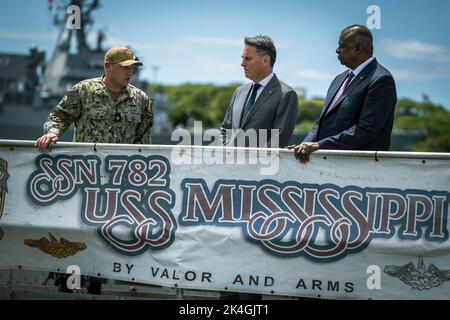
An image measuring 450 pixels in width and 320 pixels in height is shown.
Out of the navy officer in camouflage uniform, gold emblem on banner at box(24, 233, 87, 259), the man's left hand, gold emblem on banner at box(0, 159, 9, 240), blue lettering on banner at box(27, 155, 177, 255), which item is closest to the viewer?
the man's left hand

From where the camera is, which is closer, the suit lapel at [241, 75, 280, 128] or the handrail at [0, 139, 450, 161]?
the handrail at [0, 139, 450, 161]

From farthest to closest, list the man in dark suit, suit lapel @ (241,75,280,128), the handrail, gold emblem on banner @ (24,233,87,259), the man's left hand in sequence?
suit lapel @ (241,75,280,128), gold emblem on banner @ (24,233,87,259), the man in dark suit, the man's left hand, the handrail

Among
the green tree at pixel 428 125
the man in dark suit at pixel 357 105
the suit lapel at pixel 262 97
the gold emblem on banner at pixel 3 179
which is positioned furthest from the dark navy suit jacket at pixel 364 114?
the green tree at pixel 428 125

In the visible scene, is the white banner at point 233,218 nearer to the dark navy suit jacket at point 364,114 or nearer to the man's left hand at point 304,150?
the man's left hand at point 304,150

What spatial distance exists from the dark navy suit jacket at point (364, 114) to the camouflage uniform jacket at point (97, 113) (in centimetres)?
170

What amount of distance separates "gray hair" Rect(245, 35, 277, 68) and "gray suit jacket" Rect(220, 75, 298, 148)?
200mm

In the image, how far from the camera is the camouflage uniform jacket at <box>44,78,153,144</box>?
5949mm

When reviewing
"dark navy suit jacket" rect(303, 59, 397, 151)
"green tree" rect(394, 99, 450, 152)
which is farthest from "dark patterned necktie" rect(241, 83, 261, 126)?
"green tree" rect(394, 99, 450, 152)

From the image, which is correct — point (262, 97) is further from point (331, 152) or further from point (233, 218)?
point (233, 218)

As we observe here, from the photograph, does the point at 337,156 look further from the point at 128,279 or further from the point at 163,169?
the point at 128,279

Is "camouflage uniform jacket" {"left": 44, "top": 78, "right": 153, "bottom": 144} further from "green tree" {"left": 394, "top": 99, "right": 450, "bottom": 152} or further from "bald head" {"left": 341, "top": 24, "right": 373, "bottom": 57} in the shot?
"green tree" {"left": 394, "top": 99, "right": 450, "bottom": 152}

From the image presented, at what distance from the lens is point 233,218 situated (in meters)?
5.21

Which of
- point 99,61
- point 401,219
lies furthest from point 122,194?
point 99,61
